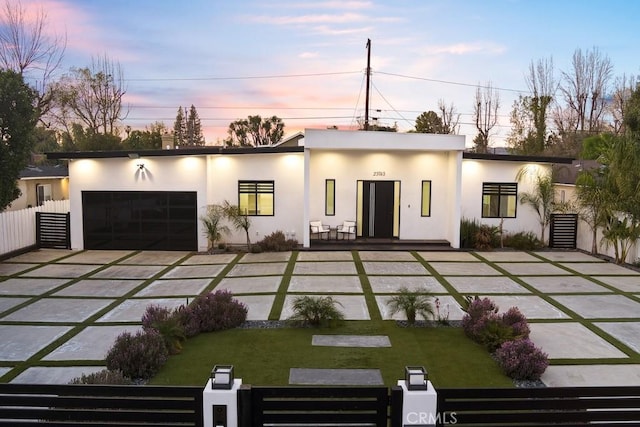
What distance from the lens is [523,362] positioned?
6.13 metres

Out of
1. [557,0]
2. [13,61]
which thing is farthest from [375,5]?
[13,61]

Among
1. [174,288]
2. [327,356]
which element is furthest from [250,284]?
[327,356]

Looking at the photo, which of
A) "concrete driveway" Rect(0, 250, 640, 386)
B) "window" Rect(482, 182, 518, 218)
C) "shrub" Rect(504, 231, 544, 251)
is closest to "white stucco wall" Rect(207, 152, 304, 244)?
"concrete driveway" Rect(0, 250, 640, 386)

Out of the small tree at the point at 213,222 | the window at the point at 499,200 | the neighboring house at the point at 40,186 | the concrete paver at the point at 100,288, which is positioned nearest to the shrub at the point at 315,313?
the concrete paver at the point at 100,288

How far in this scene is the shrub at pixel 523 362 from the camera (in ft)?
20.0

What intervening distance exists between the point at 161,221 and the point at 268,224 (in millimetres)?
3704

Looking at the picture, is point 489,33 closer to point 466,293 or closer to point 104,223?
point 466,293

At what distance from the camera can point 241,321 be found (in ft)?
27.0

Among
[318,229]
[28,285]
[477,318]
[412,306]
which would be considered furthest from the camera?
[318,229]

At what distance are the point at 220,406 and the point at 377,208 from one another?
A: 46.0ft

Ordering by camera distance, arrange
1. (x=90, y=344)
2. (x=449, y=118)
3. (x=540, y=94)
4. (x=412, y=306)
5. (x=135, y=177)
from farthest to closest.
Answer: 1. (x=449, y=118)
2. (x=540, y=94)
3. (x=135, y=177)
4. (x=412, y=306)
5. (x=90, y=344)

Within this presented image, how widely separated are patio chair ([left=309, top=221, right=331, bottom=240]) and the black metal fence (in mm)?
13183

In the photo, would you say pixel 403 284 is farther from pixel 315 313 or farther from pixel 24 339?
pixel 24 339

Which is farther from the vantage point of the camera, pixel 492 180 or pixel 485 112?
pixel 485 112
